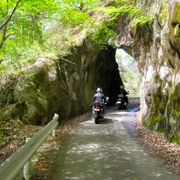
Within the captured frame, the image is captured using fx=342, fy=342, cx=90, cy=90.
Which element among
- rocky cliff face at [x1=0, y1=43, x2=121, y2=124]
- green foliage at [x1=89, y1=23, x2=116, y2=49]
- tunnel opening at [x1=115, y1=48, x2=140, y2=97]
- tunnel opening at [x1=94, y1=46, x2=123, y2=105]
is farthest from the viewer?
tunnel opening at [x1=115, y1=48, x2=140, y2=97]

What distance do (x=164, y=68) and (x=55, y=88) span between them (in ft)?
21.4

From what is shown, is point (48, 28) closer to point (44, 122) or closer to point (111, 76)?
point (44, 122)

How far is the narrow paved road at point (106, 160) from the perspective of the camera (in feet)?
23.9

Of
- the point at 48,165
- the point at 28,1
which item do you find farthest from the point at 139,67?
the point at 48,165

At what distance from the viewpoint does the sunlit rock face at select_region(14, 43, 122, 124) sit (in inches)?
627

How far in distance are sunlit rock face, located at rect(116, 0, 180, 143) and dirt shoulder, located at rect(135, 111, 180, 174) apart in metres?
0.32

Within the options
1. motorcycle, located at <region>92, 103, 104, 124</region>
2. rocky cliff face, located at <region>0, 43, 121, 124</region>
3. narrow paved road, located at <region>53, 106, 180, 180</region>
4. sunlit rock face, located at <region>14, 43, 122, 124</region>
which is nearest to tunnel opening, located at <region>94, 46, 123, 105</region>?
sunlit rock face, located at <region>14, 43, 122, 124</region>

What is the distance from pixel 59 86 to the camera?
731 inches

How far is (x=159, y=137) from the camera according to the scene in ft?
42.1

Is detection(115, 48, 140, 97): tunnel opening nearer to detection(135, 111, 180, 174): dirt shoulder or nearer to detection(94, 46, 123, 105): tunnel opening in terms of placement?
detection(94, 46, 123, 105): tunnel opening

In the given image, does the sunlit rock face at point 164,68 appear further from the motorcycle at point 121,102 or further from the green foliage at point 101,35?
the motorcycle at point 121,102

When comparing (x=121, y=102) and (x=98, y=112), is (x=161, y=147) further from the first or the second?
(x=121, y=102)

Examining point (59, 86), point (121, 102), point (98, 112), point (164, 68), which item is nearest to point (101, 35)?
point (121, 102)

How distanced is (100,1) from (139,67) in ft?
19.9
